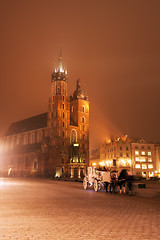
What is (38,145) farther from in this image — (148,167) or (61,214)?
(61,214)

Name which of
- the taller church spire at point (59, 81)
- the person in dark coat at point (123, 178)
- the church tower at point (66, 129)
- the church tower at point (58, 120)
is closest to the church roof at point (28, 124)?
the church tower at point (58, 120)

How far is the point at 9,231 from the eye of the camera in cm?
588

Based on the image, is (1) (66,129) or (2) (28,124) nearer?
(1) (66,129)

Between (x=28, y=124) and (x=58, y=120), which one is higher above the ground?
(x=28, y=124)

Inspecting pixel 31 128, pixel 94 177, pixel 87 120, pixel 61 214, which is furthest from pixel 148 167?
pixel 61 214

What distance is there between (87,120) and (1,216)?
7504 centimetres

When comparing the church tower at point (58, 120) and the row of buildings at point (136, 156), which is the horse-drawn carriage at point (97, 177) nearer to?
the church tower at point (58, 120)

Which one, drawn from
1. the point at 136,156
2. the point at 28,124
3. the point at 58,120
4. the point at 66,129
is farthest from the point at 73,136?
the point at 28,124

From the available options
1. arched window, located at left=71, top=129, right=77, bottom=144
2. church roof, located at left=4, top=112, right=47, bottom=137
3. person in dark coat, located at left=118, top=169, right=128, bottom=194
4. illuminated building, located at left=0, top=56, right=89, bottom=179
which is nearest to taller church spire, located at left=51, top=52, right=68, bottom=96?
illuminated building, located at left=0, top=56, right=89, bottom=179

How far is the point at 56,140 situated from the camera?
232 feet

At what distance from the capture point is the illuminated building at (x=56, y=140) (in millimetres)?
70125

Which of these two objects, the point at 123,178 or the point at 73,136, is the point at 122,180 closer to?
the point at 123,178

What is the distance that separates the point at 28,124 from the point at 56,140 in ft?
79.2

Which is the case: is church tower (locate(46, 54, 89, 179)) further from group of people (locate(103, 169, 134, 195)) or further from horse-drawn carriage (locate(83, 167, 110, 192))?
group of people (locate(103, 169, 134, 195))
